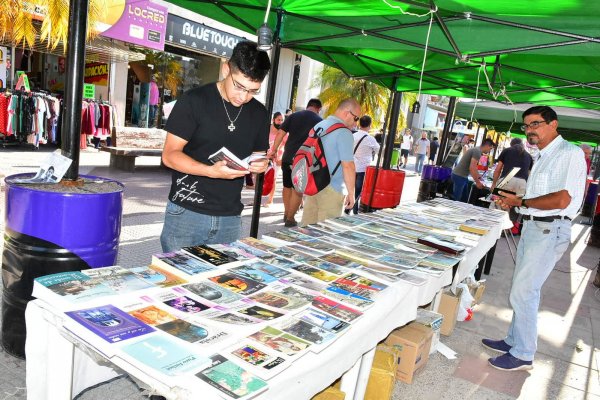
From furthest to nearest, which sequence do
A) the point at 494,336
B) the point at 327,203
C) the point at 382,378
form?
the point at 327,203, the point at 494,336, the point at 382,378

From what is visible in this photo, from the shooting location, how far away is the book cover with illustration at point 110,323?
129 centimetres

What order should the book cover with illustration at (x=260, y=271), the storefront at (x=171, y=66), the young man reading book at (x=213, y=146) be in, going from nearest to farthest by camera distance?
1. the book cover with illustration at (x=260, y=271)
2. the young man reading book at (x=213, y=146)
3. the storefront at (x=171, y=66)

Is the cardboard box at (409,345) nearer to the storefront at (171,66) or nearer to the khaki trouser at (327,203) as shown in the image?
the khaki trouser at (327,203)

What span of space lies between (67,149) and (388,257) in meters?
2.03

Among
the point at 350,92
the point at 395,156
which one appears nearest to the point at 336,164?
the point at 395,156

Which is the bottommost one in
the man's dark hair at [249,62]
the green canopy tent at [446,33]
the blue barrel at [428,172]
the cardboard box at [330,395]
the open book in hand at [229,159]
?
the cardboard box at [330,395]

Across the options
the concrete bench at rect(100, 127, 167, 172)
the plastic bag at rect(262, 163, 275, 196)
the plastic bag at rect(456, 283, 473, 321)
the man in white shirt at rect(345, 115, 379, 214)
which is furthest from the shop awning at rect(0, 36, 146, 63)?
the plastic bag at rect(456, 283, 473, 321)

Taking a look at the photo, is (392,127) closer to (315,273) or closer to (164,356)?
(315,273)

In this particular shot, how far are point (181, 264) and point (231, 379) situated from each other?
2.71 ft

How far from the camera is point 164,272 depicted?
1846 mm

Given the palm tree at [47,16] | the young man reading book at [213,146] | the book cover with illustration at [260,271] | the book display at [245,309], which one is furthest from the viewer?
the palm tree at [47,16]

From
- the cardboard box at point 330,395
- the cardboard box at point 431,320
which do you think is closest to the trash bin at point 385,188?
the cardboard box at point 431,320

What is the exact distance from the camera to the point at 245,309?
1.62 meters

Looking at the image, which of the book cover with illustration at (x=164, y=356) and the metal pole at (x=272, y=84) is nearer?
the book cover with illustration at (x=164, y=356)
